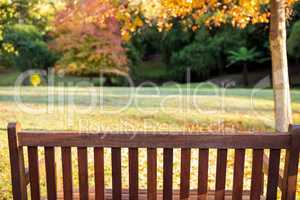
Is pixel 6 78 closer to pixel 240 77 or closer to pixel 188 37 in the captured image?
pixel 188 37

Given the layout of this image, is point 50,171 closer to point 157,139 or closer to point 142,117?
point 157,139

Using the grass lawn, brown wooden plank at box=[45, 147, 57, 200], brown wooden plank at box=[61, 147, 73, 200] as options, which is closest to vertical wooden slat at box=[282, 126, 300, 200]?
brown wooden plank at box=[61, 147, 73, 200]

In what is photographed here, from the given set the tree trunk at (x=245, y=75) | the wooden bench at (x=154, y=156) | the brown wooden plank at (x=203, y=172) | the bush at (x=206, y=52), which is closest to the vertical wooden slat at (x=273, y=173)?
the wooden bench at (x=154, y=156)

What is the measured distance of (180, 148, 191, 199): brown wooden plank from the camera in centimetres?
222

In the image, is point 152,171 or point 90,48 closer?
point 152,171

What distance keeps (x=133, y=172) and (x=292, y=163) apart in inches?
39.8

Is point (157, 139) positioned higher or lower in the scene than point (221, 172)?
higher

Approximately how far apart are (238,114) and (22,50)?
2230 centimetres

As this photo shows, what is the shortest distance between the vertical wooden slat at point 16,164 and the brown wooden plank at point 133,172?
0.70 meters

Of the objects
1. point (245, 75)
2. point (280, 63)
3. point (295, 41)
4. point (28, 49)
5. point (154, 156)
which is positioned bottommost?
point (245, 75)

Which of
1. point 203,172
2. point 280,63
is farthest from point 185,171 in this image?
point 280,63

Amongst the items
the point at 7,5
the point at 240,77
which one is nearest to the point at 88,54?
the point at 240,77

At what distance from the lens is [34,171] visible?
90.6 inches

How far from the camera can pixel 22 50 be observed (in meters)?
26.7
